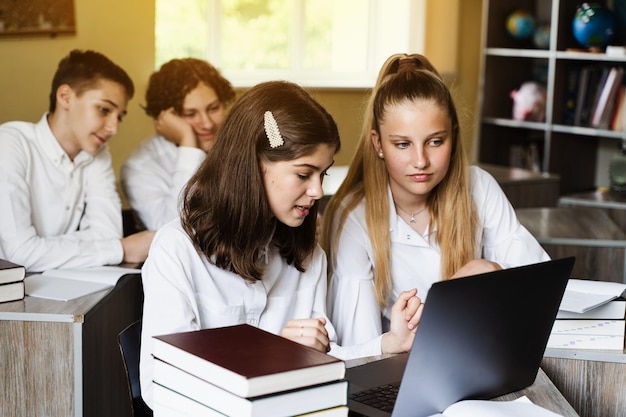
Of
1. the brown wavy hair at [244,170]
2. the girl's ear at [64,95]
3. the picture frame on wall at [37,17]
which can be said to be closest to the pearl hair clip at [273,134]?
the brown wavy hair at [244,170]

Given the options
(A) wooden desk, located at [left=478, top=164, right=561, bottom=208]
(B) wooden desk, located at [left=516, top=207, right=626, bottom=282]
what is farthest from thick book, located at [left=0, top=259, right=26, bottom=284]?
(A) wooden desk, located at [left=478, top=164, right=561, bottom=208]

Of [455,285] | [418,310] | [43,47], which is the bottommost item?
[418,310]

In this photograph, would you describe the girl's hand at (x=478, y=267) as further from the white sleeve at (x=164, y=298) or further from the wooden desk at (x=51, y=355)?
the wooden desk at (x=51, y=355)

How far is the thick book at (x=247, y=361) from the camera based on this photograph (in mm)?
1100

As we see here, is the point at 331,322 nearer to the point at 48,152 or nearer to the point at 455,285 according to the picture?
the point at 455,285

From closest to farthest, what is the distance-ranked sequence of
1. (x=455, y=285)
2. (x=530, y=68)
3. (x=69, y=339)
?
(x=455, y=285)
(x=69, y=339)
(x=530, y=68)

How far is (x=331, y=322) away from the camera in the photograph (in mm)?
2100

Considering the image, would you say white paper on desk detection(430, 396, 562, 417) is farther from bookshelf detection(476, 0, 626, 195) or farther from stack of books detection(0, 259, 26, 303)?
bookshelf detection(476, 0, 626, 195)

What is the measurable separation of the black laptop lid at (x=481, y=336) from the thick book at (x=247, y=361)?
15cm

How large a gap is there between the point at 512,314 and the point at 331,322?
768 mm

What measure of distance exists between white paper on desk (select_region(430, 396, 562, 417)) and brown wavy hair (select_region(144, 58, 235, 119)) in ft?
6.84

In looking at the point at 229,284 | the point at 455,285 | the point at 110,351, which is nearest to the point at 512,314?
the point at 455,285

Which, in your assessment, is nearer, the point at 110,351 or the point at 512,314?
the point at 512,314

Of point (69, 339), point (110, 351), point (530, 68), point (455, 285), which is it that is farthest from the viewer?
point (530, 68)
